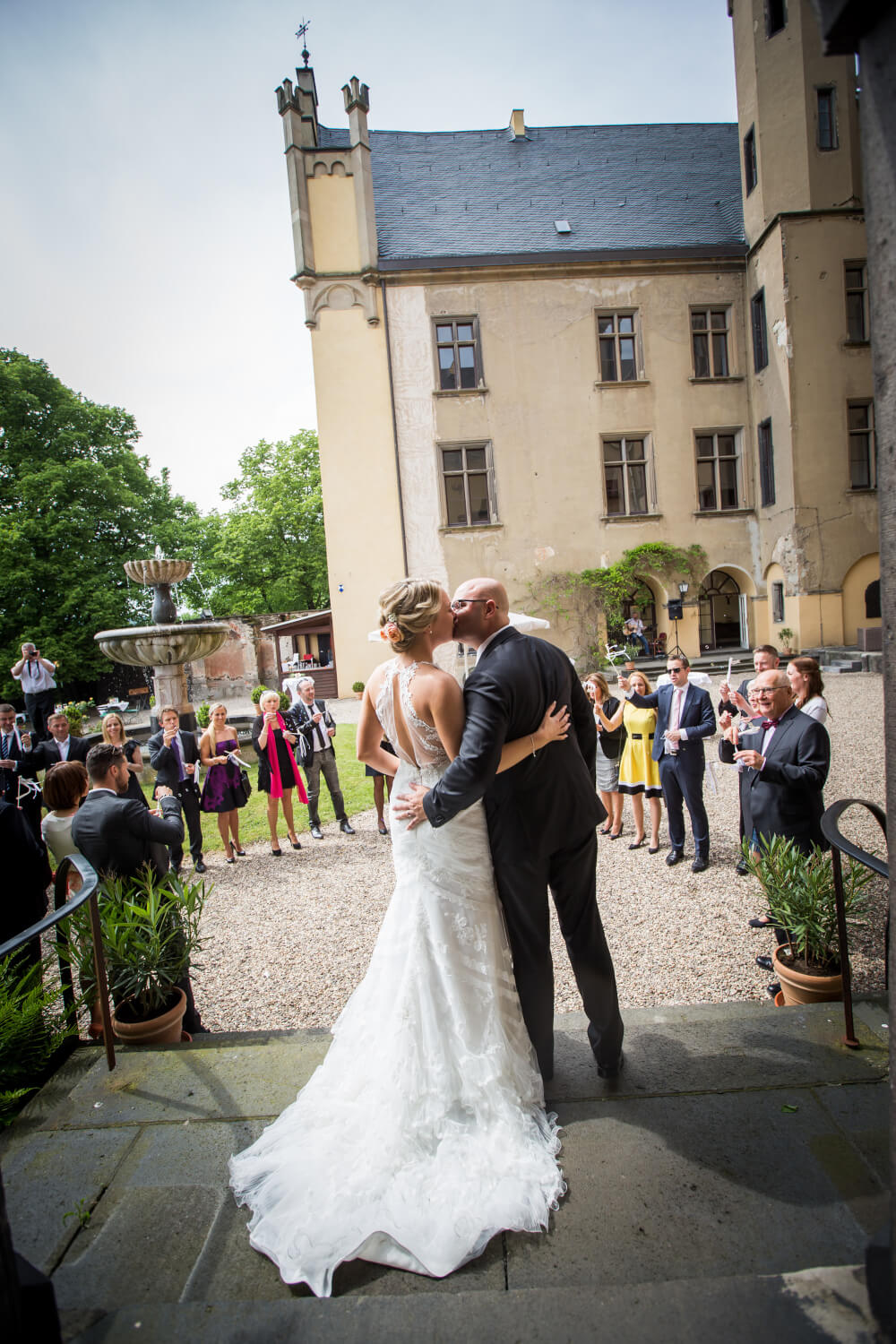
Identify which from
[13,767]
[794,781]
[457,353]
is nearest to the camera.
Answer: [794,781]

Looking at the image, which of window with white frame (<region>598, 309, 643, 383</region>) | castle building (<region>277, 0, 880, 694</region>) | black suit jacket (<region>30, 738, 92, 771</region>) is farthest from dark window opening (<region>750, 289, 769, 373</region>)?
black suit jacket (<region>30, 738, 92, 771</region>)

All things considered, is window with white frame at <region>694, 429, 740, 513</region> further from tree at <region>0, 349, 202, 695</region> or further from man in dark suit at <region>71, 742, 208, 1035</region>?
man in dark suit at <region>71, 742, 208, 1035</region>

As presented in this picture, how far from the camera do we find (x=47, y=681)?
40.7 feet

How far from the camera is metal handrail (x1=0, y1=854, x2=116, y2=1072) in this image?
2.78 m

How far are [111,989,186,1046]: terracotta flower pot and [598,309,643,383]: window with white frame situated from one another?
22465 mm

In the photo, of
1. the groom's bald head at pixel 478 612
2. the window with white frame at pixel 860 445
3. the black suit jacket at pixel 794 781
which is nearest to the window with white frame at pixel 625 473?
the window with white frame at pixel 860 445

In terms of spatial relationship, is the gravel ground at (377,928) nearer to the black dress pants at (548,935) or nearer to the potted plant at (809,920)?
the potted plant at (809,920)

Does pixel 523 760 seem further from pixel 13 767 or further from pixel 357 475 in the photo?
pixel 357 475

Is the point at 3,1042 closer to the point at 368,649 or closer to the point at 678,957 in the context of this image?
the point at 678,957

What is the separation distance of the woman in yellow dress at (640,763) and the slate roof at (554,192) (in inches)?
750

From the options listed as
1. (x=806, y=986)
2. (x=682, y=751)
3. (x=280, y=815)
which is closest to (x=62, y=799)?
(x=806, y=986)

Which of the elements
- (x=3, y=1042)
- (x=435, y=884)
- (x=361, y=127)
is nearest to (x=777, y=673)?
(x=435, y=884)

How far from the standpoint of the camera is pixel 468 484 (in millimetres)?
22469

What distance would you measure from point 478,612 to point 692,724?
13.4ft
